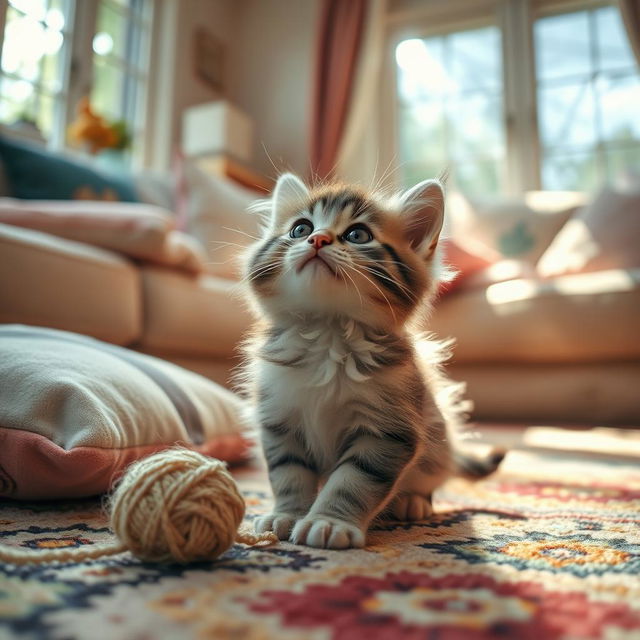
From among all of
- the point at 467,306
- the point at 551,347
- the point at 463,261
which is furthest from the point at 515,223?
the point at 551,347

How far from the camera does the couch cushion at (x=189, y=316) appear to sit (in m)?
2.08

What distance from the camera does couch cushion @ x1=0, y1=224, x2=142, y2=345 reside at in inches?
64.1

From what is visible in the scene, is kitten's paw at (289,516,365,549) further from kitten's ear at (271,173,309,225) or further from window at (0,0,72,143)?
window at (0,0,72,143)

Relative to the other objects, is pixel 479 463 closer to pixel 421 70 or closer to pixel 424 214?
pixel 424 214

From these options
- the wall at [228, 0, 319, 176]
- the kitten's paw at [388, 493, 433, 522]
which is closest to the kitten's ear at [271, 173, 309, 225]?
the kitten's paw at [388, 493, 433, 522]

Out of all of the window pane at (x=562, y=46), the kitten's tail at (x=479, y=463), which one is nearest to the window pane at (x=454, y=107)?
the window pane at (x=562, y=46)

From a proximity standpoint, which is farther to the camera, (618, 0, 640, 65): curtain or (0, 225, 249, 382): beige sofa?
(618, 0, 640, 65): curtain

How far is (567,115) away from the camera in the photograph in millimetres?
4152

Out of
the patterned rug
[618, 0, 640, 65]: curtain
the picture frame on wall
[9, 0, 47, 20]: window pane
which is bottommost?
the patterned rug

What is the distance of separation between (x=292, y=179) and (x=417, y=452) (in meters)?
0.55

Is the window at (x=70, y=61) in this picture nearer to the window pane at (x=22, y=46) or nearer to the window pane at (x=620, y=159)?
the window pane at (x=22, y=46)

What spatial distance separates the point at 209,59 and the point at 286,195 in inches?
163

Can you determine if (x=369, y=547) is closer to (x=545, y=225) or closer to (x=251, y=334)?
(x=251, y=334)

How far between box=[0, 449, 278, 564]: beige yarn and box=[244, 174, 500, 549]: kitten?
5.4 inches
